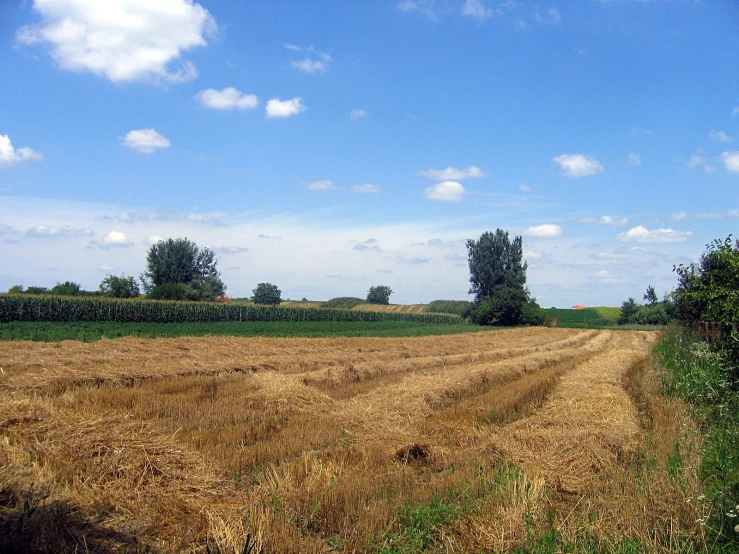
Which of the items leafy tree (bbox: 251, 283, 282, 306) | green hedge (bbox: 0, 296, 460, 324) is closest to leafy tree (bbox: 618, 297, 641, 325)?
green hedge (bbox: 0, 296, 460, 324)

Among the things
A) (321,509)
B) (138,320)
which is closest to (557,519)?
(321,509)

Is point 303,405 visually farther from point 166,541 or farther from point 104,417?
point 166,541

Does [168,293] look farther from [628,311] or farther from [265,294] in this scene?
[628,311]

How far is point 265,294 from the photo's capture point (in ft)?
325

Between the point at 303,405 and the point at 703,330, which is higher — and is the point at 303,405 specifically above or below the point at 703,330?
below

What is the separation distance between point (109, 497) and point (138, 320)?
4794 centimetres

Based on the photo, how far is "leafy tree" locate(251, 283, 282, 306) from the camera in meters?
98.8

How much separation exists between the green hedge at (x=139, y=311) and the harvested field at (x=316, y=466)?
1293 inches

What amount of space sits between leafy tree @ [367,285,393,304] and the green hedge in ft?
160

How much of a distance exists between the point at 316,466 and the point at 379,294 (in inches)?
4741

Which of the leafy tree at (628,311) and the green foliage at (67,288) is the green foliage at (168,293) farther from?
the leafy tree at (628,311)

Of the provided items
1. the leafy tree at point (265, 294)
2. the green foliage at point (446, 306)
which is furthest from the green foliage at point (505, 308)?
the leafy tree at point (265, 294)

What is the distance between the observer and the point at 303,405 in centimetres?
1074

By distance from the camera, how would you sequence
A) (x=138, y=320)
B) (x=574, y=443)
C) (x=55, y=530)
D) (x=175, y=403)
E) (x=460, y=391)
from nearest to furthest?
(x=55, y=530) → (x=574, y=443) → (x=175, y=403) → (x=460, y=391) → (x=138, y=320)
